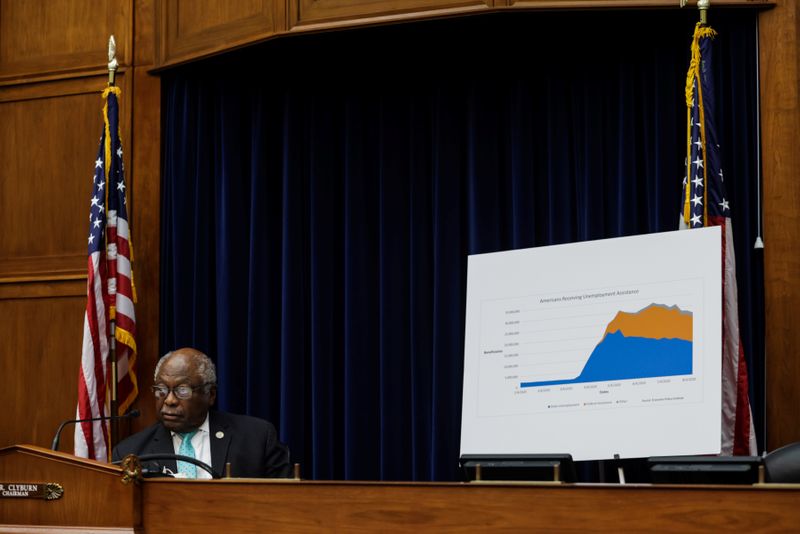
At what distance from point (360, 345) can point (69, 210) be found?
1621 mm

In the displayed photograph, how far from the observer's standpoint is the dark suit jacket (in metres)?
5.44

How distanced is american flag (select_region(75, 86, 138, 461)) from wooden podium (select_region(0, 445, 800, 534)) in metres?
1.94

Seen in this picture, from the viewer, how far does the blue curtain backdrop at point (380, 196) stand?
5879mm

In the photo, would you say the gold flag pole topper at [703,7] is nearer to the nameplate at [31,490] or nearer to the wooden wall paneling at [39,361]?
the nameplate at [31,490]

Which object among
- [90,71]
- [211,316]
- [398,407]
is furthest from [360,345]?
[90,71]

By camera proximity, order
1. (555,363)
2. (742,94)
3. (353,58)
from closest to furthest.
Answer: (555,363) → (742,94) → (353,58)

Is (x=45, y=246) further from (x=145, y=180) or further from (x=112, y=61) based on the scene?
(x=112, y=61)

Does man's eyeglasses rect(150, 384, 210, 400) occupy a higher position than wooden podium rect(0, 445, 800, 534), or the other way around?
man's eyeglasses rect(150, 384, 210, 400)

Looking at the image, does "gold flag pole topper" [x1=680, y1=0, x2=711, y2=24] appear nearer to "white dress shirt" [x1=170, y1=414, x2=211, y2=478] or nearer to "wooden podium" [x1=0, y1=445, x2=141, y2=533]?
"white dress shirt" [x1=170, y1=414, x2=211, y2=478]

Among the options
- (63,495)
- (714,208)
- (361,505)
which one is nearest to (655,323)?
(714,208)

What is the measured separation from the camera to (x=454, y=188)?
Result: 20.4 ft

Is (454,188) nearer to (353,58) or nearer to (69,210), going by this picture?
(353,58)

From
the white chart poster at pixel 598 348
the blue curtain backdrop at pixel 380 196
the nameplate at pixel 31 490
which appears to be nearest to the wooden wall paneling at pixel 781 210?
the white chart poster at pixel 598 348

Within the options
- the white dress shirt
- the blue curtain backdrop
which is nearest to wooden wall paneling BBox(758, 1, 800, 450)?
the blue curtain backdrop
